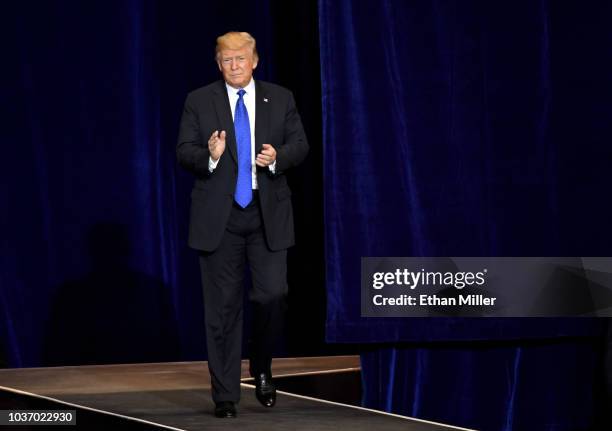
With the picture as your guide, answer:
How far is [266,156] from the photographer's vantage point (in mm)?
3900

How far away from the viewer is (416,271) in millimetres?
4809

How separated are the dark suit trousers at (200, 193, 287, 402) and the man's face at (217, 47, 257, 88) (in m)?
0.38

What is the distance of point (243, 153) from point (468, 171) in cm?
116

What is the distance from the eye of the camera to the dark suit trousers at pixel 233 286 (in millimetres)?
4055

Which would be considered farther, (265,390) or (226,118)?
(265,390)

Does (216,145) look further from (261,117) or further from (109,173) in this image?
(109,173)

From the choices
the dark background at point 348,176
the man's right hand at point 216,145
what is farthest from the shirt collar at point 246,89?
the dark background at point 348,176

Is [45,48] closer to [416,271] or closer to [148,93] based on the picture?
[148,93]

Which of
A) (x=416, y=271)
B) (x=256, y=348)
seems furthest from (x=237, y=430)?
(x=416, y=271)

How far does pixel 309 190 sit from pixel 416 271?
99 centimetres

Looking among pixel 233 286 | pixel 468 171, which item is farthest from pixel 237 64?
pixel 468 171

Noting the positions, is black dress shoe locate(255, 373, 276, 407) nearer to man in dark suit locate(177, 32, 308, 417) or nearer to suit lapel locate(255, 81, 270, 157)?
man in dark suit locate(177, 32, 308, 417)

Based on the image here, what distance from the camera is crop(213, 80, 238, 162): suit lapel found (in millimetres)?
4027

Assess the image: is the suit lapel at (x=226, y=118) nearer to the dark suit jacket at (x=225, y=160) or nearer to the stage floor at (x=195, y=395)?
the dark suit jacket at (x=225, y=160)
